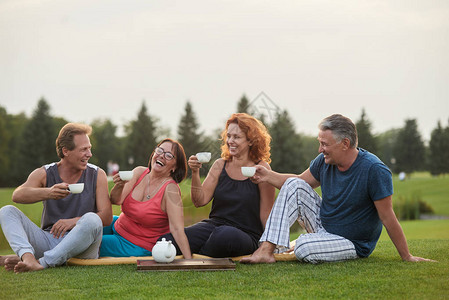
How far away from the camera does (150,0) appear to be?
61.1 feet

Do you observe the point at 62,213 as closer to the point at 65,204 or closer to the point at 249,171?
the point at 65,204

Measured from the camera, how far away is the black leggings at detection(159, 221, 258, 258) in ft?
16.6

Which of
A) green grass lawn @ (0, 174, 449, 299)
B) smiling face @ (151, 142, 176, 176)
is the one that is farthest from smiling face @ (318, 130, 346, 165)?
smiling face @ (151, 142, 176, 176)

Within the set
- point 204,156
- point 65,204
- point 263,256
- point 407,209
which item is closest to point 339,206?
point 263,256

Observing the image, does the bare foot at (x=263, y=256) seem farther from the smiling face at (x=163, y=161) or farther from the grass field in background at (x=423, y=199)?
the smiling face at (x=163, y=161)

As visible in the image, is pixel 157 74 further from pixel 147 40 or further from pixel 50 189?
pixel 50 189

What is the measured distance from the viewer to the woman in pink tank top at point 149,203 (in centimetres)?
512

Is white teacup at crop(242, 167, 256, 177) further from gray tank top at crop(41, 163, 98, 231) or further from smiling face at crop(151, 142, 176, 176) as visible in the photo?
gray tank top at crop(41, 163, 98, 231)

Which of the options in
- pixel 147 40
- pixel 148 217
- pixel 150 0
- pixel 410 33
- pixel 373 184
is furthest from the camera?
pixel 147 40

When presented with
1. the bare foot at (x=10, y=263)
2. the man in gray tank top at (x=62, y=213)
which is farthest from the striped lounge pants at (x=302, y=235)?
the bare foot at (x=10, y=263)

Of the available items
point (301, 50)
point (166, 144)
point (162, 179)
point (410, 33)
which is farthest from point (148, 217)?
point (410, 33)

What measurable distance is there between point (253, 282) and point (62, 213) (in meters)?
2.26

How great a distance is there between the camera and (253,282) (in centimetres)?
409

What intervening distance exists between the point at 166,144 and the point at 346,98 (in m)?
18.7
